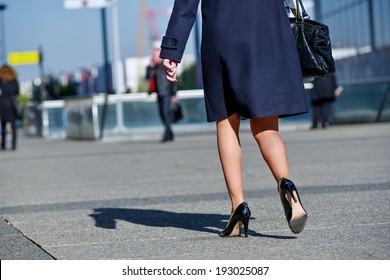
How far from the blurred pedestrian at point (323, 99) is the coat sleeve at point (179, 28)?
1882cm

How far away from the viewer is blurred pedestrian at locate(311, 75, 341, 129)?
955 inches

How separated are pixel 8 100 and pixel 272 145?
1717cm

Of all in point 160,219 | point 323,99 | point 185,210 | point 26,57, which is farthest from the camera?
point 26,57

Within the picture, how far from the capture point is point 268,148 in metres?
5.58

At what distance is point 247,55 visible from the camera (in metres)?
5.46

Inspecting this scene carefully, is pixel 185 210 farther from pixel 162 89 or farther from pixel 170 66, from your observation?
pixel 162 89

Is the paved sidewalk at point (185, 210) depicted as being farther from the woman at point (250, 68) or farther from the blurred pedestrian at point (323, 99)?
the blurred pedestrian at point (323, 99)

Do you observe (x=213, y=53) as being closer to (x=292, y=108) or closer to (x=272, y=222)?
(x=292, y=108)

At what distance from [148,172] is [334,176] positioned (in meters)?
2.67

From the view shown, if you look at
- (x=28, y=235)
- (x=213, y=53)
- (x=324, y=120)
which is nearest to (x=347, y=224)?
(x=213, y=53)

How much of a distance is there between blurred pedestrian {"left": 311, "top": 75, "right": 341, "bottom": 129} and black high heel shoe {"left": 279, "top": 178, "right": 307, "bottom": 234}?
18.9m

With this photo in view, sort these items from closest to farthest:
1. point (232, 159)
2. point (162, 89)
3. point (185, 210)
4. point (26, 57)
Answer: point (232, 159), point (185, 210), point (162, 89), point (26, 57)

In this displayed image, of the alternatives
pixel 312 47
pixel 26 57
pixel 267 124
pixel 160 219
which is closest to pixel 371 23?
pixel 26 57

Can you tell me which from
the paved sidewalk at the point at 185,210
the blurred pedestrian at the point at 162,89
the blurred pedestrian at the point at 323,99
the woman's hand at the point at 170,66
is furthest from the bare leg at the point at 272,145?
the blurred pedestrian at the point at 323,99
